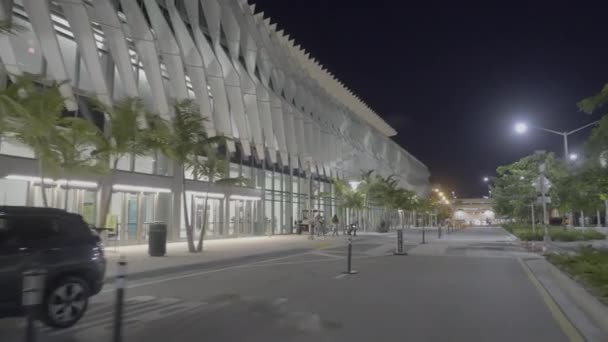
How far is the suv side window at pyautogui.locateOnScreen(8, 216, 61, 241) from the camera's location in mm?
6508

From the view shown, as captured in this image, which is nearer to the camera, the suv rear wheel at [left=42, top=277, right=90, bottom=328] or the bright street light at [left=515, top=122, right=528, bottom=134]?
the suv rear wheel at [left=42, top=277, right=90, bottom=328]

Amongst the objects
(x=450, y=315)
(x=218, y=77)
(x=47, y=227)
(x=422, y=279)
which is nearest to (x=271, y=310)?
(x=450, y=315)

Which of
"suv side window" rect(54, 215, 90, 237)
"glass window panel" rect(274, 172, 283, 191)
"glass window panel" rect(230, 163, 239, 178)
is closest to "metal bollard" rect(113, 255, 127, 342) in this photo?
"suv side window" rect(54, 215, 90, 237)

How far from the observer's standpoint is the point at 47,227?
22.6 ft

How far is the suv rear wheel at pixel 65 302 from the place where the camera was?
6602 millimetres

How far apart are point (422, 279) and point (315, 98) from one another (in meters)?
35.6

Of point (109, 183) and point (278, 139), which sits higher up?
point (278, 139)

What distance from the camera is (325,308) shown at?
8.50 m

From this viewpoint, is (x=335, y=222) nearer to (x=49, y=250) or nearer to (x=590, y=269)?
(x=590, y=269)

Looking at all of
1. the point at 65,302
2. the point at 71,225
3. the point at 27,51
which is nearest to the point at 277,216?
the point at 27,51

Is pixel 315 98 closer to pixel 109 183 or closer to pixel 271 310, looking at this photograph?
pixel 109 183

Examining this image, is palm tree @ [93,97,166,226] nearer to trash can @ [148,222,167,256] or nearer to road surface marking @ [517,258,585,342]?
trash can @ [148,222,167,256]

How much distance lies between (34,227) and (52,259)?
55 cm

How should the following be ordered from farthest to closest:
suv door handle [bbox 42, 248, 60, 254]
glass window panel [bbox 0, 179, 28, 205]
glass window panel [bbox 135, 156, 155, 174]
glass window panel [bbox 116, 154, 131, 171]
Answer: glass window panel [bbox 135, 156, 155, 174] < glass window panel [bbox 116, 154, 131, 171] < glass window panel [bbox 0, 179, 28, 205] < suv door handle [bbox 42, 248, 60, 254]
